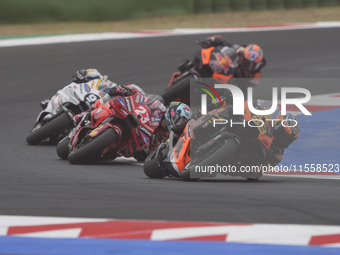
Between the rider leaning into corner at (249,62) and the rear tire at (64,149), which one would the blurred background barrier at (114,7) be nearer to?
the rider leaning into corner at (249,62)

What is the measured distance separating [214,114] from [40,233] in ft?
8.25

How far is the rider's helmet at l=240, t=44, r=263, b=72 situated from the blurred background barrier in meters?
8.06

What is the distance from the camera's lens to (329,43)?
18078 millimetres

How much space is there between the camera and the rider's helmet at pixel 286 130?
25.5ft

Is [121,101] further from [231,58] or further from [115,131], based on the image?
[231,58]

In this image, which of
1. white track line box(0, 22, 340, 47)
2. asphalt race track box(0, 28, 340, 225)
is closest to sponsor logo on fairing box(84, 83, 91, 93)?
asphalt race track box(0, 28, 340, 225)

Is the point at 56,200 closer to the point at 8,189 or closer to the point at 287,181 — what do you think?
the point at 8,189

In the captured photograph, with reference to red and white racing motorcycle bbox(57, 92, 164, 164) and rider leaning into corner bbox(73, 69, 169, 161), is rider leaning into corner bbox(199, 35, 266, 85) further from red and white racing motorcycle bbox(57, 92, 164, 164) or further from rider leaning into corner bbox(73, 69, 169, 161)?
red and white racing motorcycle bbox(57, 92, 164, 164)

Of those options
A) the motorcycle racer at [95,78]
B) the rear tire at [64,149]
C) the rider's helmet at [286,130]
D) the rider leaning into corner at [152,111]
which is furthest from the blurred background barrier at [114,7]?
the rider's helmet at [286,130]

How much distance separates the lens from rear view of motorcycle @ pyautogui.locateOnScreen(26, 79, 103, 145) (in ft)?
34.8

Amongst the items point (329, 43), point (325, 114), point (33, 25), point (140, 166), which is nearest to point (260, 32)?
point (329, 43)

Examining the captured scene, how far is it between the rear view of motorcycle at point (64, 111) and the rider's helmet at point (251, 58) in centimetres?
252

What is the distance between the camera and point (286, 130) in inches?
306

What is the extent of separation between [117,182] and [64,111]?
3.01 m
